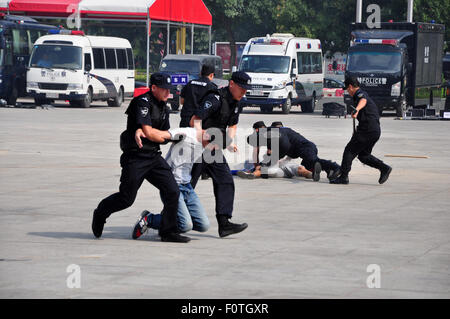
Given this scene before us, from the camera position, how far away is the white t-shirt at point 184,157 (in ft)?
29.8

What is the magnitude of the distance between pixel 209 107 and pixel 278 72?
83.8ft

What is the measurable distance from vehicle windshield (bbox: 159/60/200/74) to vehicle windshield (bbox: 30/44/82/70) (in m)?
3.23

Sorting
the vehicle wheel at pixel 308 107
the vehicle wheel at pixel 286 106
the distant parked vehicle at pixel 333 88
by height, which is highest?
the vehicle wheel at pixel 286 106

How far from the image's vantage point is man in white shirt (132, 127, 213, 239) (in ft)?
29.5

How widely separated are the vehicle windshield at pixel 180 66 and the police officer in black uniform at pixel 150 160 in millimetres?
26254

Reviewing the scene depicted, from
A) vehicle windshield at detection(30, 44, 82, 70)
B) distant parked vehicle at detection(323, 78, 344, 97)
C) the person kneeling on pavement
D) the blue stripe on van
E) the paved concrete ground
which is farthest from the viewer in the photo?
distant parked vehicle at detection(323, 78, 344, 97)

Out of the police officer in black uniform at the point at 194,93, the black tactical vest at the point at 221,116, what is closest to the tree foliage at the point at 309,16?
the police officer in black uniform at the point at 194,93

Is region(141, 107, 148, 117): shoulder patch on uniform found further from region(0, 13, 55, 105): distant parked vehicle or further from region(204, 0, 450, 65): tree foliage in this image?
region(204, 0, 450, 65): tree foliage

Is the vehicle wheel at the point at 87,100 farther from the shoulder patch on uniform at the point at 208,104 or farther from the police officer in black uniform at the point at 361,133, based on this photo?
the shoulder patch on uniform at the point at 208,104

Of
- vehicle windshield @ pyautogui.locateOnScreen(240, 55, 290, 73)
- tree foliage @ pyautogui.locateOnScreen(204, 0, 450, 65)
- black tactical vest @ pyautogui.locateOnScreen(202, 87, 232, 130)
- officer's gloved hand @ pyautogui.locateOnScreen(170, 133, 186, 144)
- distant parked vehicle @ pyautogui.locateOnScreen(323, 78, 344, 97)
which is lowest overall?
distant parked vehicle @ pyautogui.locateOnScreen(323, 78, 344, 97)

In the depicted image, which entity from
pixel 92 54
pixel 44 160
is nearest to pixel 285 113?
pixel 92 54

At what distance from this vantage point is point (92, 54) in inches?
1363

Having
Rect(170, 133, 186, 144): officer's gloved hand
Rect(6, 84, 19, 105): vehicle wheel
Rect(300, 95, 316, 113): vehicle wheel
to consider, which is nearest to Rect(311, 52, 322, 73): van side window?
Rect(300, 95, 316, 113): vehicle wheel

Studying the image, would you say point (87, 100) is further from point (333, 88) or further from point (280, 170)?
point (333, 88)
